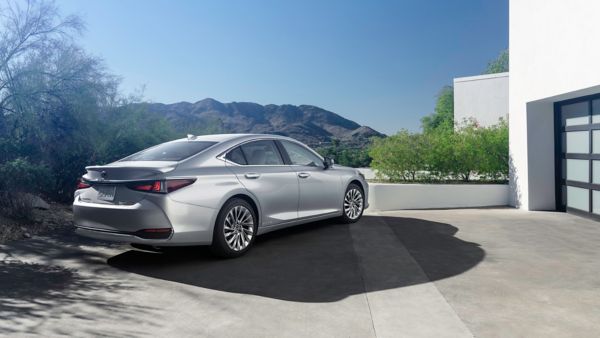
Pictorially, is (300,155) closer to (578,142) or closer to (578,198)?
(578,142)

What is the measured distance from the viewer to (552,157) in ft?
34.7

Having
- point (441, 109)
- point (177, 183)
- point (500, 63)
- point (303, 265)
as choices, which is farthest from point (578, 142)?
point (500, 63)

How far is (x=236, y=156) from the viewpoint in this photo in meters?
6.36

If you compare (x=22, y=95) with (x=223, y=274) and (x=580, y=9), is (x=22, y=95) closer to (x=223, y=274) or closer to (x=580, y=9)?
(x=223, y=274)

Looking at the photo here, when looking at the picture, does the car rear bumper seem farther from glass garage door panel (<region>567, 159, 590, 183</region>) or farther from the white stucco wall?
glass garage door panel (<region>567, 159, 590, 183</region>)

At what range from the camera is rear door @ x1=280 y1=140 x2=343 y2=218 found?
731 cm

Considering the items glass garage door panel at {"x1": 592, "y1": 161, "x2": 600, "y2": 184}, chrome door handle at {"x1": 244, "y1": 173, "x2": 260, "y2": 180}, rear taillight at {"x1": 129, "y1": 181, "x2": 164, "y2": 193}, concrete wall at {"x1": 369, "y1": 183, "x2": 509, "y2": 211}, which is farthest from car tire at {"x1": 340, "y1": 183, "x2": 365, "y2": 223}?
glass garage door panel at {"x1": 592, "y1": 161, "x2": 600, "y2": 184}

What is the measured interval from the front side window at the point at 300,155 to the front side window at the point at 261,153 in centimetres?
31

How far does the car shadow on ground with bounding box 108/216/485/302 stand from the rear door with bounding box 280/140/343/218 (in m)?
0.46

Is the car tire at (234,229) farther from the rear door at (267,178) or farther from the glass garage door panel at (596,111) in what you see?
the glass garage door panel at (596,111)

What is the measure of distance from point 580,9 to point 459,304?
6707 mm

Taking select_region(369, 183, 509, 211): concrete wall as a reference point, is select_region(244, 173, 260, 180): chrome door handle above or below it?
above

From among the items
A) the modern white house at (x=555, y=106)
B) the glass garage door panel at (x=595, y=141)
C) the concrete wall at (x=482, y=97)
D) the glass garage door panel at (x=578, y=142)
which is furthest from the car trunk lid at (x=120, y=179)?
the concrete wall at (x=482, y=97)

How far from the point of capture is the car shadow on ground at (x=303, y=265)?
15.7 feet
